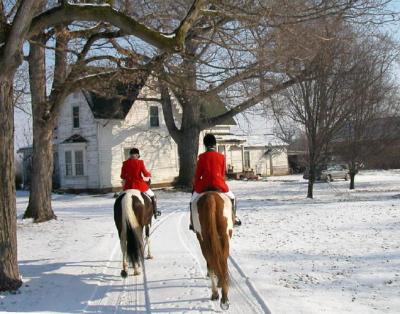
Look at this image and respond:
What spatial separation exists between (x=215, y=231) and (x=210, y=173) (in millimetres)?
1015

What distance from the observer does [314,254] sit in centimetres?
1009

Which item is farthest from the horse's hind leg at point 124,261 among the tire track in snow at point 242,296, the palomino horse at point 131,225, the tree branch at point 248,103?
the tree branch at point 248,103

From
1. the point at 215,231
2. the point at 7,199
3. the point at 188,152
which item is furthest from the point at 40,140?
the point at 188,152

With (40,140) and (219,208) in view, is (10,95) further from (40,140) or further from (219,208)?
(40,140)

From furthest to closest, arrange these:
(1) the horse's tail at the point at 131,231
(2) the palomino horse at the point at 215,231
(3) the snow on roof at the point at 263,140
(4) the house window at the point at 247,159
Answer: (3) the snow on roof at the point at 263,140, (4) the house window at the point at 247,159, (1) the horse's tail at the point at 131,231, (2) the palomino horse at the point at 215,231

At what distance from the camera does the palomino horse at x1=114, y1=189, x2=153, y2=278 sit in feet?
29.0

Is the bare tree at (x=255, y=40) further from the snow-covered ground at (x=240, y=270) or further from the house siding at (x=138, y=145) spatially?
the house siding at (x=138, y=145)

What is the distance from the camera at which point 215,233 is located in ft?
23.6

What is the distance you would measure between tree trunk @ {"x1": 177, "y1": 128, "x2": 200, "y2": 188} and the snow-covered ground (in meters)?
15.4

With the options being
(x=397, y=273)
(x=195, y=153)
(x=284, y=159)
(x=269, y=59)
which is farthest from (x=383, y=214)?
(x=284, y=159)

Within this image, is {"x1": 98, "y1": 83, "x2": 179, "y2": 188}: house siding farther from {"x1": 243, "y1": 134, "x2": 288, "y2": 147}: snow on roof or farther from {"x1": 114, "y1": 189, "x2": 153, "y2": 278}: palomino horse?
{"x1": 114, "y1": 189, "x2": 153, "y2": 278}: palomino horse

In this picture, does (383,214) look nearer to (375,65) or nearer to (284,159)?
(375,65)

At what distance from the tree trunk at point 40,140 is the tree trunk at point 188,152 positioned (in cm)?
1447

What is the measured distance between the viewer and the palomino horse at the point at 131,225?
884 cm
